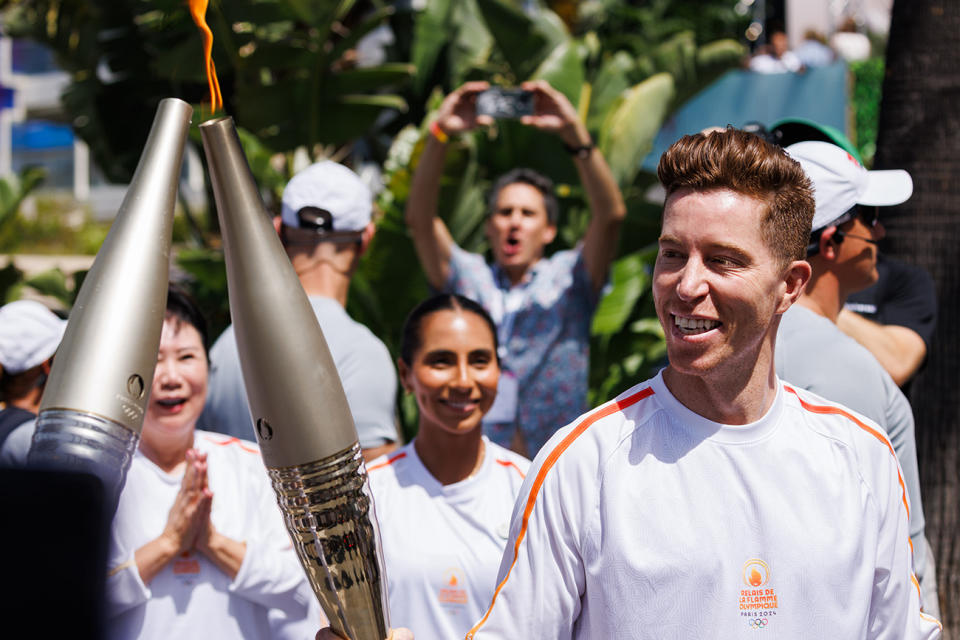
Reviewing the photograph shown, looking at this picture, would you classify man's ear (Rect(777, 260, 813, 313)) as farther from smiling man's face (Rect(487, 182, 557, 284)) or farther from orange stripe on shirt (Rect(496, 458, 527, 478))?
smiling man's face (Rect(487, 182, 557, 284))

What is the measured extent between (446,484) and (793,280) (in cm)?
129

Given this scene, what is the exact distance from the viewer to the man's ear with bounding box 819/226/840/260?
9.11 feet

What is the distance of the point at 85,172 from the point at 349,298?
25533 millimetres

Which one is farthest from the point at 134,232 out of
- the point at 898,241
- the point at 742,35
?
the point at 742,35

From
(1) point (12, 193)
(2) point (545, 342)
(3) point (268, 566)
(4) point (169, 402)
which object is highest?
(1) point (12, 193)

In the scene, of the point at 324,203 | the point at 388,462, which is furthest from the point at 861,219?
the point at 324,203

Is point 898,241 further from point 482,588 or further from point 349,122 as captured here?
point 349,122

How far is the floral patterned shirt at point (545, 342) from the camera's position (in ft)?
14.6

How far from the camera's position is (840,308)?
2883 millimetres

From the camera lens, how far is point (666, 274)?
1.99 metres

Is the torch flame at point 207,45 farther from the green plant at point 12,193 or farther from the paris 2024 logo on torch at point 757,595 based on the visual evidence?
the green plant at point 12,193

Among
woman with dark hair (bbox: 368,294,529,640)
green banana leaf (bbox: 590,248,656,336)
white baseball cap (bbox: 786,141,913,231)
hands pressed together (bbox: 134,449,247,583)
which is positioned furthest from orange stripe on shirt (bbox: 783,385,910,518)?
green banana leaf (bbox: 590,248,656,336)

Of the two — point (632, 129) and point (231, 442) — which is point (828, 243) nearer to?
point (231, 442)

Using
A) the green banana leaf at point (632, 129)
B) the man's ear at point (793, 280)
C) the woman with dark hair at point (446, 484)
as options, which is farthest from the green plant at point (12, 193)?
the man's ear at point (793, 280)
